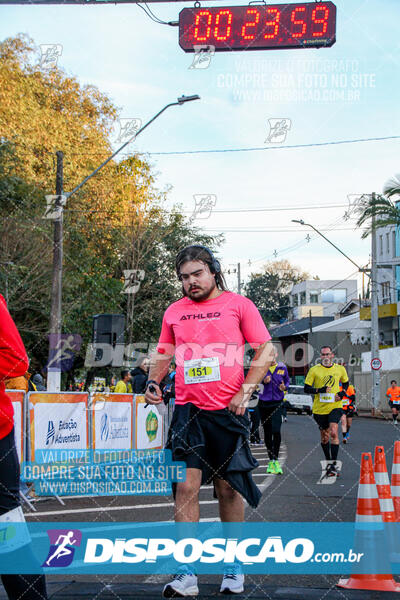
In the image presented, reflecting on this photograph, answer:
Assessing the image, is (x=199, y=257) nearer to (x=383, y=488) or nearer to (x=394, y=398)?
(x=383, y=488)

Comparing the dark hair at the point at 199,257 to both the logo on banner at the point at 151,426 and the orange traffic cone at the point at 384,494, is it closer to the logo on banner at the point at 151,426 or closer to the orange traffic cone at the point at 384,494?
the orange traffic cone at the point at 384,494

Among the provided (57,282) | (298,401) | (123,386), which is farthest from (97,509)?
(298,401)

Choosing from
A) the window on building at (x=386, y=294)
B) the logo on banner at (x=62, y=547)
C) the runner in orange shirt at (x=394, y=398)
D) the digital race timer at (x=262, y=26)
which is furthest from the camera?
the window on building at (x=386, y=294)

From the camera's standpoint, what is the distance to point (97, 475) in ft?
36.6

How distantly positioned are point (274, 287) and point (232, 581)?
86.6m

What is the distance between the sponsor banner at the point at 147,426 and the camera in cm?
1320

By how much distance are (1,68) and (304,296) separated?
60.7 meters

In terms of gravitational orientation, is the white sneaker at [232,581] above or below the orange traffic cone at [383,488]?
below

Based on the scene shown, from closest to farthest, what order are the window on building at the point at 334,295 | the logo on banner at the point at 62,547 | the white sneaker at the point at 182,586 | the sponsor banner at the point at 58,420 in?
the white sneaker at the point at 182,586
the logo on banner at the point at 62,547
the sponsor banner at the point at 58,420
the window on building at the point at 334,295

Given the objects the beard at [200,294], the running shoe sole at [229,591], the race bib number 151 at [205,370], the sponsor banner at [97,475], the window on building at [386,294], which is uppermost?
the window on building at [386,294]

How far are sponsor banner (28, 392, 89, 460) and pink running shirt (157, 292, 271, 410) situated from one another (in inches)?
194

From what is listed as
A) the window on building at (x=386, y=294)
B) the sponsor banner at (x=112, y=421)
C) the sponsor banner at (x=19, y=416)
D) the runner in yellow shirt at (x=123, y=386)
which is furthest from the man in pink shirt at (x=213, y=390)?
the window on building at (x=386, y=294)

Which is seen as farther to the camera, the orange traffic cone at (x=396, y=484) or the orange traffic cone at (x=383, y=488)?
the orange traffic cone at (x=396, y=484)

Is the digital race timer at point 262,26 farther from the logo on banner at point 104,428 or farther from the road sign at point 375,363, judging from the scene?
the road sign at point 375,363
